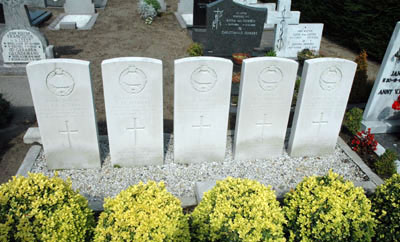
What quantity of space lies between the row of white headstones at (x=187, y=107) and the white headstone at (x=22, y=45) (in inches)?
196

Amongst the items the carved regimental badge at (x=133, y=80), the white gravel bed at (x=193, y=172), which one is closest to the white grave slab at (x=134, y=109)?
the carved regimental badge at (x=133, y=80)

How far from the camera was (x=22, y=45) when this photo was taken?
8.94 meters

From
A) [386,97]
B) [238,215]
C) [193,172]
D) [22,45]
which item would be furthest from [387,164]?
[22,45]

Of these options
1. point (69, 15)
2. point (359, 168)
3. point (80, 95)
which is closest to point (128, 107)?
point (80, 95)

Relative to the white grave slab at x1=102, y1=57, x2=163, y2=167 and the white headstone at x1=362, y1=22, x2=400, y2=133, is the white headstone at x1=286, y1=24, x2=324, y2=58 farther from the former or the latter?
the white grave slab at x1=102, y1=57, x2=163, y2=167

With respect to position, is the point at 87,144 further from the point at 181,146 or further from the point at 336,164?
the point at 336,164

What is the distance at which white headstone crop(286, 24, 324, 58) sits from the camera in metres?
10.6

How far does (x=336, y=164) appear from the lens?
5.89 meters

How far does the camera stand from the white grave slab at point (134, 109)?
473 cm

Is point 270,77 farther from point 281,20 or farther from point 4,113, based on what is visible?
point 281,20

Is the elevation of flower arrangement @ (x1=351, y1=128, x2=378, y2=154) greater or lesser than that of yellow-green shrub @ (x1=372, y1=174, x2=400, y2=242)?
lesser

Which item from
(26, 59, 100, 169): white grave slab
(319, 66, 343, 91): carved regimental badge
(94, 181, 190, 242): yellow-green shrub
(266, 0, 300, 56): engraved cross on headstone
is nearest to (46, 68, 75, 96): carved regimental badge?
(26, 59, 100, 169): white grave slab

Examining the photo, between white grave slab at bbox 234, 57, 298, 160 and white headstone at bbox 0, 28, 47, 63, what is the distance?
21.7ft

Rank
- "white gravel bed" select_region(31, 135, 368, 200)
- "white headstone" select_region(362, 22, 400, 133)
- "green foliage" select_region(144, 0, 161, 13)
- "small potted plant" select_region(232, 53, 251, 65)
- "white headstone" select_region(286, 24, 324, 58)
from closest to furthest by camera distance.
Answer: "white gravel bed" select_region(31, 135, 368, 200)
"white headstone" select_region(362, 22, 400, 133)
"small potted plant" select_region(232, 53, 251, 65)
"white headstone" select_region(286, 24, 324, 58)
"green foliage" select_region(144, 0, 161, 13)
